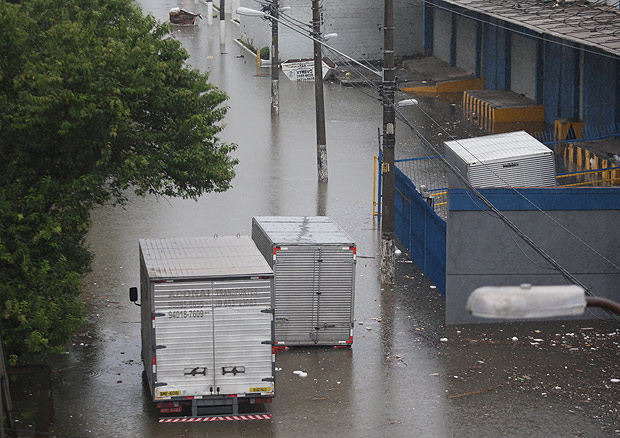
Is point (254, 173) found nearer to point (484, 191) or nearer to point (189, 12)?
point (484, 191)

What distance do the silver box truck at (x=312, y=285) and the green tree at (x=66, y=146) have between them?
185 cm

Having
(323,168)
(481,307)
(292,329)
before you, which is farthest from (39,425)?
(323,168)

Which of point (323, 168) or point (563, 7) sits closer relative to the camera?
point (323, 168)

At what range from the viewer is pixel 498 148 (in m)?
21.8

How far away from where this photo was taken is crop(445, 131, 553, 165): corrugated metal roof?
2109 cm

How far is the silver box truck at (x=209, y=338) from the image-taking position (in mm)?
13695

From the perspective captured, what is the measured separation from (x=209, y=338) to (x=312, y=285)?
3.42 m

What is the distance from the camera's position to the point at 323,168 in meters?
29.6

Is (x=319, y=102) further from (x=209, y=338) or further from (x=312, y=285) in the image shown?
(x=209, y=338)

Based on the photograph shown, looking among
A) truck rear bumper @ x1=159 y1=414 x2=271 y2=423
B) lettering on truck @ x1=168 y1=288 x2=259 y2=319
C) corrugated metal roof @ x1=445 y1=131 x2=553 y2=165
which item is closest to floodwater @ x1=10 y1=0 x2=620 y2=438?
truck rear bumper @ x1=159 y1=414 x2=271 y2=423

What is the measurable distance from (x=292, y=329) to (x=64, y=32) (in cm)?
623

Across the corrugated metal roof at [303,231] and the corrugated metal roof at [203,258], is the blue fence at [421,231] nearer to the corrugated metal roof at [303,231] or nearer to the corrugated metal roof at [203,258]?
the corrugated metal roof at [303,231]

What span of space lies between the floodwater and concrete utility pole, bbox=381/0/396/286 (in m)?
0.63

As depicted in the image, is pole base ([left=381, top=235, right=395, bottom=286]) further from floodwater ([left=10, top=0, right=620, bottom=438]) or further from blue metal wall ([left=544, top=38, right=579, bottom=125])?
blue metal wall ([left=544, top=38, right=579, bottom=125])
